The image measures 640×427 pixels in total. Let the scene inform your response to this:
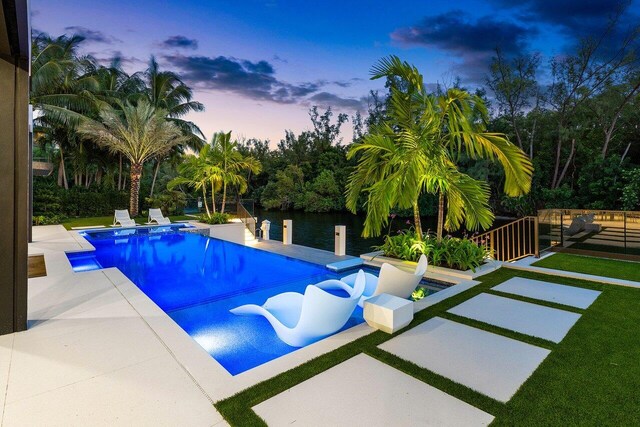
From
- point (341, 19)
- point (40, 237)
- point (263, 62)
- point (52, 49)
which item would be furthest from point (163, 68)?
point (40, 237)

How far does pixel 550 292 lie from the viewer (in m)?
4.71

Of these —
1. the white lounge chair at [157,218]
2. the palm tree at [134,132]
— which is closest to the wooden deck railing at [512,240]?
the white lounge chair at [157,218]

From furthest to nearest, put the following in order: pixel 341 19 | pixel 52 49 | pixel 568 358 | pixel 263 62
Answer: pixel 263 62, pixel 52 49, pixel 341 19, pixel 568 358

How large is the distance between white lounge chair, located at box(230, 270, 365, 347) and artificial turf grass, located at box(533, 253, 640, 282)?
454 centimetres

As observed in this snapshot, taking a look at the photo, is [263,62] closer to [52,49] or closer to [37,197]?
[52,49]

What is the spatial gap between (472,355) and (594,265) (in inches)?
212

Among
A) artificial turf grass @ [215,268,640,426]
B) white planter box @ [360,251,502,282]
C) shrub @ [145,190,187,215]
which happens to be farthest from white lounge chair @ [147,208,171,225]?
artificial turf grass @ [215,268,640,426]

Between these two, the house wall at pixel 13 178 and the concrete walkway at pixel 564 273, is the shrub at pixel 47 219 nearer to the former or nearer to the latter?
the house wall at pixel 13 178

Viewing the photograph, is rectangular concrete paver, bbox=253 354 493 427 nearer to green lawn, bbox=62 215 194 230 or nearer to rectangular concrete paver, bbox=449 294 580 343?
rectangular concrete paver, bbox=449 294 580 343

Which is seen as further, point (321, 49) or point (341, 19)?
point (321, 49)

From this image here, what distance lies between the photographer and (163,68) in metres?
21.2

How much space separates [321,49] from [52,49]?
14.3 m

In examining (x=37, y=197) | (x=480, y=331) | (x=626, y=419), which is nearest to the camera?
(x=626, y=419)

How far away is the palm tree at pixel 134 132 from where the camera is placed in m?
15.7
